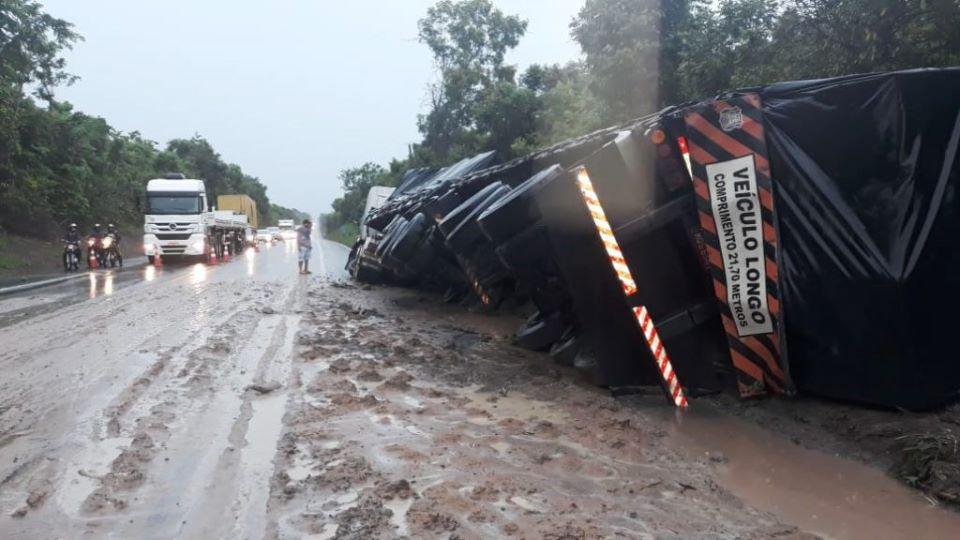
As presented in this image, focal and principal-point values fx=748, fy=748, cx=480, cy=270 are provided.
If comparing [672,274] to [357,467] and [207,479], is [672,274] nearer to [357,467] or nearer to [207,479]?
[357,467]

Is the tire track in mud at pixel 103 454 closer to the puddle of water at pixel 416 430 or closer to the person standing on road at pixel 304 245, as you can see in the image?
the puddle of water at pixel 416 430

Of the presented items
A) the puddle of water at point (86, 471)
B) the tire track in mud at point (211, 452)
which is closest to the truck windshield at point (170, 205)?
the tire track in mud at point (211, 452)

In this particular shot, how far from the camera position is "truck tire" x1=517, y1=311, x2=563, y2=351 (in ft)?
24.1

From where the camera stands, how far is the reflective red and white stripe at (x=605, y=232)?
567cm

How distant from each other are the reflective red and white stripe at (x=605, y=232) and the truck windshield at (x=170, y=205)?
21.4 metres

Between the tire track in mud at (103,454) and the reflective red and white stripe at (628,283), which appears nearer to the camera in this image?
the tire track in mud at (103,454)

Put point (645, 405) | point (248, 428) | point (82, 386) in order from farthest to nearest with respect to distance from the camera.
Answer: point (82, 386) < point (645, 405) < point (248, 428)

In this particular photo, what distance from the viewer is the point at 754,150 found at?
5.32 m

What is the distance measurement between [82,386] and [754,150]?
573cm

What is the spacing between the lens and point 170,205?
2458 cm

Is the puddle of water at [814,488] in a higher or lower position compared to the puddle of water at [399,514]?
lower

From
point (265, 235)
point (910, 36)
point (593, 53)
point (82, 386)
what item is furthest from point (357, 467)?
point (265, 235)

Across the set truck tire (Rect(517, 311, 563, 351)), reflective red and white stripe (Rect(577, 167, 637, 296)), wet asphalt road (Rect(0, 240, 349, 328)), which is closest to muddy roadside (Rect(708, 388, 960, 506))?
reflective red and white stripe (Rect(577, 167, 637, 296))

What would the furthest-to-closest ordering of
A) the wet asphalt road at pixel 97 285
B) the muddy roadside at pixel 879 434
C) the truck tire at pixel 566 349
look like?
the wet asphalt road at pixel 97 285 < the truck tire at pixel 566 349 < the muddy roadside at pixel 879 434
